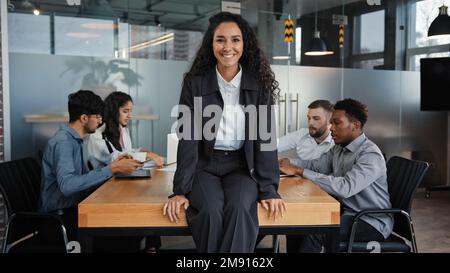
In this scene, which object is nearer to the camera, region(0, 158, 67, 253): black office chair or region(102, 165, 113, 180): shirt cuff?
region(0, 158, 67, 253): black office chair

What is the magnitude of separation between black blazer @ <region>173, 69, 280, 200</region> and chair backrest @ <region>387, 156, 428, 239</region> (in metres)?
0.98

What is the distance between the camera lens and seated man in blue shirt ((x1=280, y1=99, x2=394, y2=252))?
2631mm

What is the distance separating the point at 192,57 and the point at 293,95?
1468mm

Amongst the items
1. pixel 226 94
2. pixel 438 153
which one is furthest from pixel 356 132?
pixel 438 153

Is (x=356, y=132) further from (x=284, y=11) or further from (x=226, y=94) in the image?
(x=284, y=11)

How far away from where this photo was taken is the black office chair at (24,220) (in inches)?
95.1

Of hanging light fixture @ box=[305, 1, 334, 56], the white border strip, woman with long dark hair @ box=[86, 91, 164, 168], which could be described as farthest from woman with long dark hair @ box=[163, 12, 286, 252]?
hanging light fixture @ box=[305, 1, 334, 56]

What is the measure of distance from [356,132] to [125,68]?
131 inches

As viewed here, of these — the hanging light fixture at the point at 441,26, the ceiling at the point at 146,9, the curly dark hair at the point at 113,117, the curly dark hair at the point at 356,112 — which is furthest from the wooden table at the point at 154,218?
the hanging light fixture at the point at 441,26

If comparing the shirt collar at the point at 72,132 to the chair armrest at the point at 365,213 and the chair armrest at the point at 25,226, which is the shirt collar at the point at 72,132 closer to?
the chair armrest at the point at 25,226

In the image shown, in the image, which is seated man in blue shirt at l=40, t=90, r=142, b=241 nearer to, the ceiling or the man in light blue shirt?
the man in light blue shirt

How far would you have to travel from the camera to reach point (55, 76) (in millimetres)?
5281
